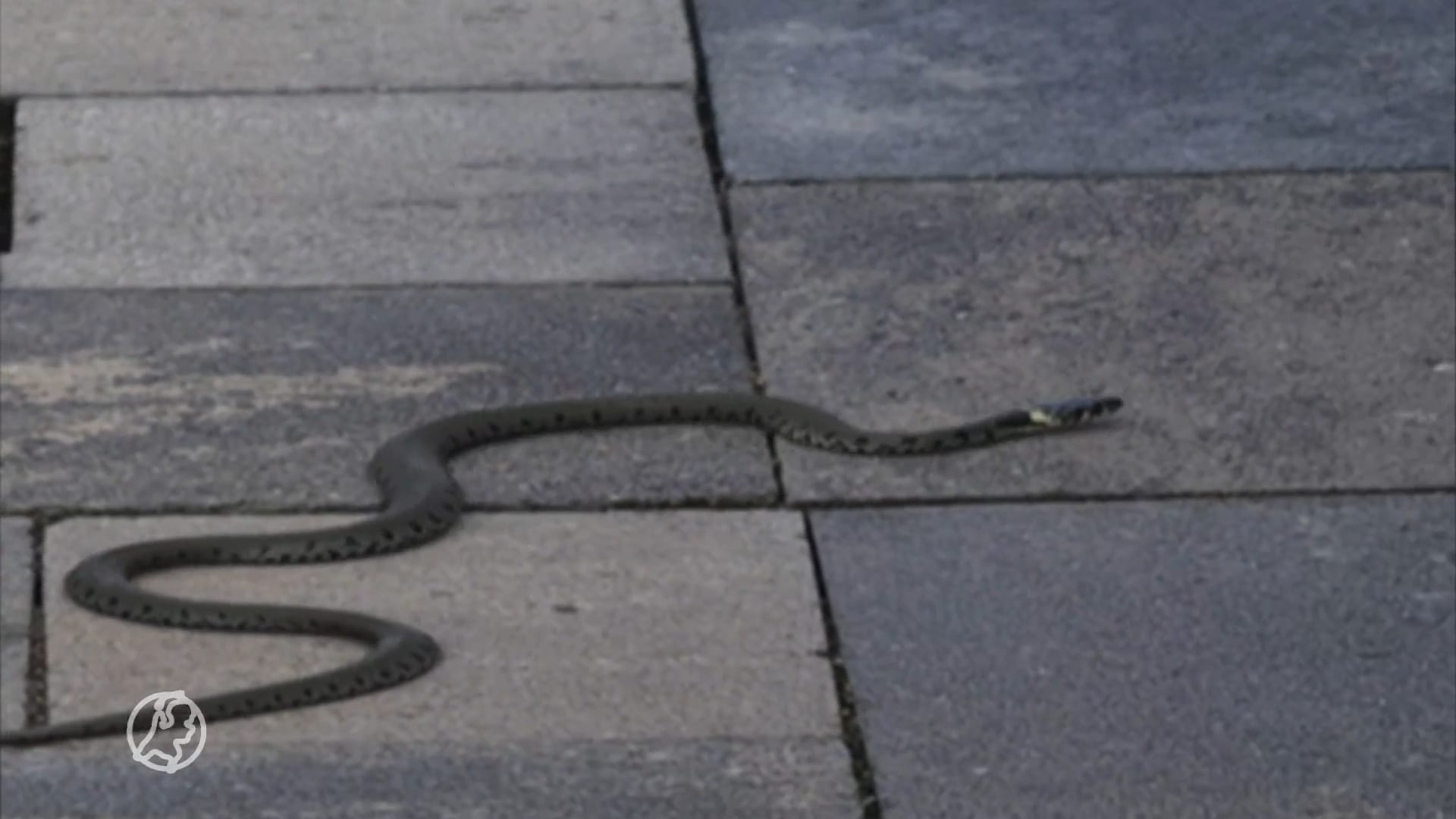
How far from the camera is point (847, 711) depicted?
6.61m

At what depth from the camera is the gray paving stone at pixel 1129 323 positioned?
7844mm

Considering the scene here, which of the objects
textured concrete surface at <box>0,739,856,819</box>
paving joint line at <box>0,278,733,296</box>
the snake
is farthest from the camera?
paving joint line at <box>0,278,733,296</box>

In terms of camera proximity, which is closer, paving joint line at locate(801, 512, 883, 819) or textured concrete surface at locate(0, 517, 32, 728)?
paving joint line at locate(801, 512, 883, 819)

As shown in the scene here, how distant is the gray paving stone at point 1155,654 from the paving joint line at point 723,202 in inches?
17.8

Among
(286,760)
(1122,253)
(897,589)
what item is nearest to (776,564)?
(897,589)

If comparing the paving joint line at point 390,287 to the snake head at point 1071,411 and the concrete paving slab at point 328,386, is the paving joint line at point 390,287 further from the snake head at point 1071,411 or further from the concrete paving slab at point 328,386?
the snake head at point 1071,411

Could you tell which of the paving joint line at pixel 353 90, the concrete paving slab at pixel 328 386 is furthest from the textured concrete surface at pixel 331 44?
the concrete paving slab at pixel 328 386

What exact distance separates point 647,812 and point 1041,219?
10.9ft

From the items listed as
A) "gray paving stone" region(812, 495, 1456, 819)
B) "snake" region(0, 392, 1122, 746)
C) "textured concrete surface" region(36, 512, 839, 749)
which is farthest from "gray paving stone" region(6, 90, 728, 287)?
"gray paving stone" region(812, 495, 1456, 819)

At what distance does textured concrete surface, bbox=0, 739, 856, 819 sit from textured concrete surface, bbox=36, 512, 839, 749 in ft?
0.23

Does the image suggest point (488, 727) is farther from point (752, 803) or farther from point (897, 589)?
point (897, 589)

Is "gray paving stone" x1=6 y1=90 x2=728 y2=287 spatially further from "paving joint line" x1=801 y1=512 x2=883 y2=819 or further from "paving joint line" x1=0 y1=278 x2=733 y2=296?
"paving joint line" x1=801 y1=512 x2=883 y2=819

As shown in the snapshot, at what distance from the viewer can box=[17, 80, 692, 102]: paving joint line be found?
9781mm

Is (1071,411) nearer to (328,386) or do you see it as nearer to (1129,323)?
(1129,323)
